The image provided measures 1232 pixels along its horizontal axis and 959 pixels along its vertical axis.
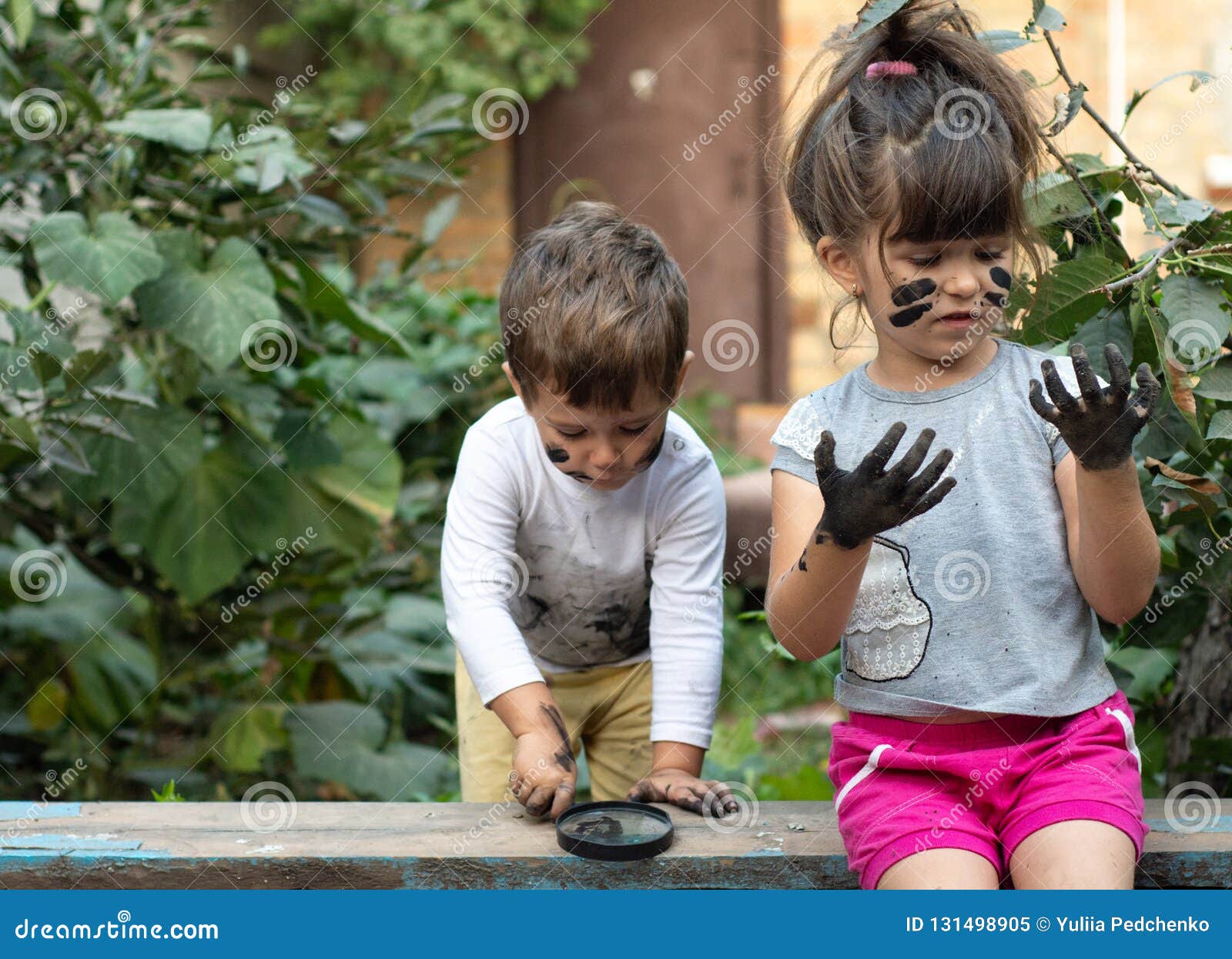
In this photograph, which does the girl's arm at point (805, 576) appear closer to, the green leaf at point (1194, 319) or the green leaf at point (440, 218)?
the green leaf at point (1194, 319)

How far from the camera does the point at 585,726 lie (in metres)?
1.82

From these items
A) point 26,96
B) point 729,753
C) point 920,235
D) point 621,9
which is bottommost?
point 729,753

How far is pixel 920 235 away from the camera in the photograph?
1.27 metres

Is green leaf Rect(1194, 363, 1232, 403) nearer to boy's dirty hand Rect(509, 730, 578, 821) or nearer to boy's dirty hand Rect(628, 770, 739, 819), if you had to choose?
boy's dirty hand Rect(628, 770, 739, 819)

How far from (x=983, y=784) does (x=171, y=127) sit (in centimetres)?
159

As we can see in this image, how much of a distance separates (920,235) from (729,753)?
153cm

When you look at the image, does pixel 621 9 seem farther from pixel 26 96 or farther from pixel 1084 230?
pixel 1084 230

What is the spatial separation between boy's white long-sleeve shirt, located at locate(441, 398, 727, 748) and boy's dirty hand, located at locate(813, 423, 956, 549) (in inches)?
17.7

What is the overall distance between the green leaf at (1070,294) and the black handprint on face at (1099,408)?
0.86 ft

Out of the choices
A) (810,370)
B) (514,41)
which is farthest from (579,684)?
(514,41)

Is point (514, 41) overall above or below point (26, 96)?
above

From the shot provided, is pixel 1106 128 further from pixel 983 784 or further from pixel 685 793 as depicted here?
pixel 685 793

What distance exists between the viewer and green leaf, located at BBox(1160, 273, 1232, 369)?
1338 mm

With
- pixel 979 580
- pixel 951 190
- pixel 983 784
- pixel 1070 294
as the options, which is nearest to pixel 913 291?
pixel 951 190
